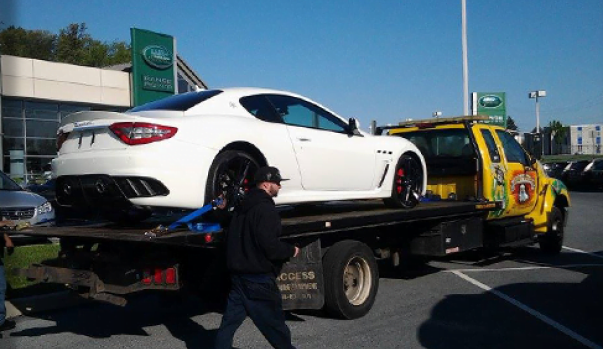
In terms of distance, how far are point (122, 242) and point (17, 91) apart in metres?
21.4

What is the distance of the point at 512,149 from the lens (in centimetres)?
980

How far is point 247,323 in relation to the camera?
20.4ft

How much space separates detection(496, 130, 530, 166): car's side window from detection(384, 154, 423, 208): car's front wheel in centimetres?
221

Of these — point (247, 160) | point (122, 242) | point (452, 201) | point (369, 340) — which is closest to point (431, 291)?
point (452, 201)

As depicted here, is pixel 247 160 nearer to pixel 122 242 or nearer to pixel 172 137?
pixel 172 137

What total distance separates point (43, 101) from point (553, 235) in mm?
21346

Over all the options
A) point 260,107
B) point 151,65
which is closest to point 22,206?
point 260,107

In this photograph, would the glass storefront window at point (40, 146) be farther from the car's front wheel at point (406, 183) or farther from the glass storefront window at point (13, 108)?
the car's front wheel at point (406, 183)

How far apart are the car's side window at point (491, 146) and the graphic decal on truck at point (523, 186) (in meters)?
0.55

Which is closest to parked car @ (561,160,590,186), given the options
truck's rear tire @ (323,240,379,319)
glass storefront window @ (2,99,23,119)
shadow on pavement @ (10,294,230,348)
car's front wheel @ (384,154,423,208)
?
car's front wheel @ (384,154,423,208)

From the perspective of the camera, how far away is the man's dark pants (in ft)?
14.3

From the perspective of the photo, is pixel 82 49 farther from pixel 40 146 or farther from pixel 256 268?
pixel 256 268

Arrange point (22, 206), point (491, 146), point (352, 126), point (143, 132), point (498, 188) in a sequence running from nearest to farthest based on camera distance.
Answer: point (143, 132)
point (352, 126)
point (498, 188)
point (491, 146)
point (22, 206)

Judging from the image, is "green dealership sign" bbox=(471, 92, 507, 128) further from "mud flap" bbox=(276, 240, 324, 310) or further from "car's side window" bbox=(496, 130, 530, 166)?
"mud flap" bbox=(276, 240, 324, 310)
